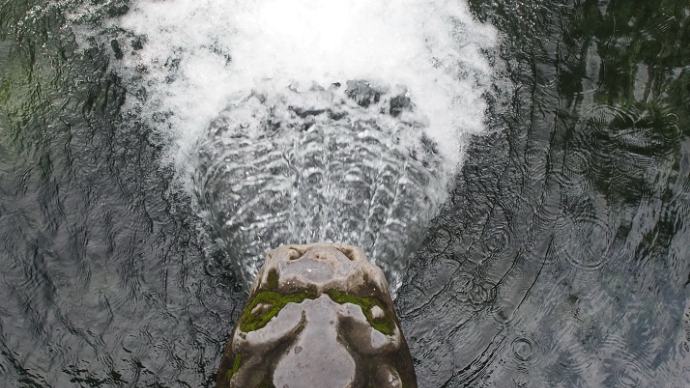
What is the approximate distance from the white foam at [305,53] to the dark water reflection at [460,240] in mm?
332

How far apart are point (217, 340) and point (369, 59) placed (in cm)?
334

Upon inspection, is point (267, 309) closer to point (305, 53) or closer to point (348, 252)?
point (348, 252)

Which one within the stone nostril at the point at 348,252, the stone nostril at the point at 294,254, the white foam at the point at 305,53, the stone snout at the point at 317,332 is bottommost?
the stone snout at the point at 317,332

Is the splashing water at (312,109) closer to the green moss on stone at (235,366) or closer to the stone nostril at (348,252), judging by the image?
the stone nostril at (348,252)

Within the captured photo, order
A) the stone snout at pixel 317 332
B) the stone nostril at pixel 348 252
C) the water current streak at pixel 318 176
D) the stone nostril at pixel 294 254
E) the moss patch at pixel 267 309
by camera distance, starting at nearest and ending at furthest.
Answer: the stone snout at pixel 317 332 → the moss patch at pixel 267 309 → the stone nostril at pixel 294 254 → the stone nostril at pixel 348 252 → the water current streak at pixel 318 176

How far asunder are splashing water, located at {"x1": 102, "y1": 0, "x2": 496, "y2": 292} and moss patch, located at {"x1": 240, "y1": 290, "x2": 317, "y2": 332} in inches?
45.6

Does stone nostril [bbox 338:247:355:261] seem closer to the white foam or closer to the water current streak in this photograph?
the water current streak

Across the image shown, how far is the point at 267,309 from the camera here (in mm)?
4254

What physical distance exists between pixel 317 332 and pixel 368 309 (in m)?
0.42

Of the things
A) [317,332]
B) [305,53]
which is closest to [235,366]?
[317,332]

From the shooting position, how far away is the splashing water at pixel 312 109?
572cm

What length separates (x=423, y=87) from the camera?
659 cm

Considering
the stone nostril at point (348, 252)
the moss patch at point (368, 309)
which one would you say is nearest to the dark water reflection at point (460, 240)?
the stone nostril at point (348, 252)

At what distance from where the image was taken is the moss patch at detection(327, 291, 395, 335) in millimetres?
4207
